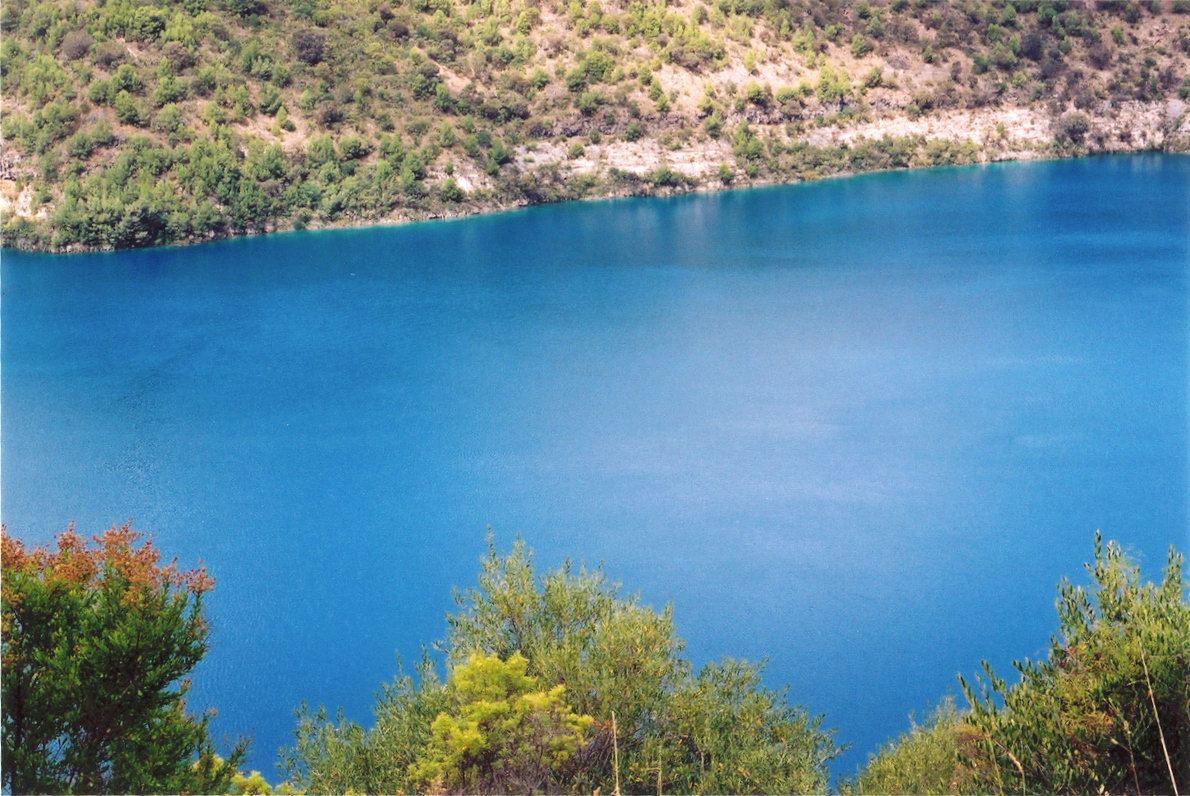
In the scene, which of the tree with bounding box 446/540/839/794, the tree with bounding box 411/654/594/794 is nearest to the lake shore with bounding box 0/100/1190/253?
the tree with bounding box 446/540/839/794

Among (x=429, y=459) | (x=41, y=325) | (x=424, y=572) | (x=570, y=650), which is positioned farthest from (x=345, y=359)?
(x=570, y=650)

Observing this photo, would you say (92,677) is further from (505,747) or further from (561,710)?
(561,710)

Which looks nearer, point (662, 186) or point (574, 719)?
point (574, 719)

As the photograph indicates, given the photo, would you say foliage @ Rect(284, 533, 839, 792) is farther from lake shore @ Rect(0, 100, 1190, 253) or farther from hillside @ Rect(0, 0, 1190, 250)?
lake shore @ Rect(0, 100, 1190, 253)

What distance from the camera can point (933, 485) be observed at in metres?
21.1

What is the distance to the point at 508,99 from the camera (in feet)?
181

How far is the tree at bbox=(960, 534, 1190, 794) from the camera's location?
7.48 meters

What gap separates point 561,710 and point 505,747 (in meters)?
0.52

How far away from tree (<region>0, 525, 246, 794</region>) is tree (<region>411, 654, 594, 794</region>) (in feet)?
5.94

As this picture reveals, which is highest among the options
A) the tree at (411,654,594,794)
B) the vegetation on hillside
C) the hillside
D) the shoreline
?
the hillside

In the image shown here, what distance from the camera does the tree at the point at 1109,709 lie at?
748cm

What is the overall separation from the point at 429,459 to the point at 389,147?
97.5 ft

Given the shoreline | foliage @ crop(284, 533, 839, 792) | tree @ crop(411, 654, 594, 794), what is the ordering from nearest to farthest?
tree @ crop(411, 654, 594, 794), foliage @ crop(284, 533, 839, 792), the shoreline

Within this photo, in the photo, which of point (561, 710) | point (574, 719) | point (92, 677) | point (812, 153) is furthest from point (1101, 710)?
point (812, 153)
